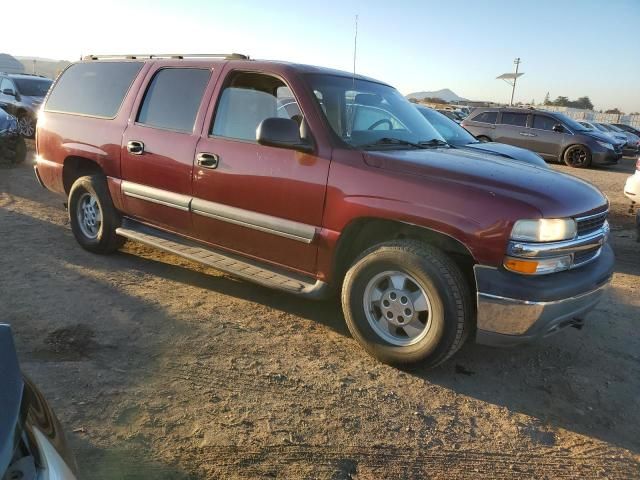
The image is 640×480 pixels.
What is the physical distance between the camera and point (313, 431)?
2.81 meters

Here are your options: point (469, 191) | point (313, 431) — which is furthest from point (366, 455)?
point (469, 191)

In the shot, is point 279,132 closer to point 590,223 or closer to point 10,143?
point 590,223

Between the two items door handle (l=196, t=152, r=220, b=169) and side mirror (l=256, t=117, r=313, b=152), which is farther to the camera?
door handle (l=196, t=152, r=220, b=169)

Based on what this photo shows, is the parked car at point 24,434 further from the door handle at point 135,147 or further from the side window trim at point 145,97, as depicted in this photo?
the door handle at point 135,147

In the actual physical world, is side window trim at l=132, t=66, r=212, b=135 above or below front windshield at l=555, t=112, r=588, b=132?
above

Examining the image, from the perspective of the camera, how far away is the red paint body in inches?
122

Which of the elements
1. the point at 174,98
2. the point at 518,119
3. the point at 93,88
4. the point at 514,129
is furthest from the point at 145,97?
the point at 518,119

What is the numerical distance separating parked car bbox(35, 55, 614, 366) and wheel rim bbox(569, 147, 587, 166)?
14.1 m

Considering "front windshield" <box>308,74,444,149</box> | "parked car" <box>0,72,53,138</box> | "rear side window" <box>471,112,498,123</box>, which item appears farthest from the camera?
"rear side window" <box>471,112,498,123</box>

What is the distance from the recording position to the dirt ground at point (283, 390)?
2621 millimetres

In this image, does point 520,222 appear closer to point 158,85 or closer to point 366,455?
point 366,455

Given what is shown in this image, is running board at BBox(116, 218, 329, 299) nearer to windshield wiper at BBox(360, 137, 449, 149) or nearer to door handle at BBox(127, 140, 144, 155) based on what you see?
door handle at BBox(127, 140, 144, 155)

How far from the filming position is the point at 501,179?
324 cm

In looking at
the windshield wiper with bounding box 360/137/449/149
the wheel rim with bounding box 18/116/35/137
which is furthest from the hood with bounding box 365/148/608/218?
the wheel rim with bounding box 18/116/35/137
